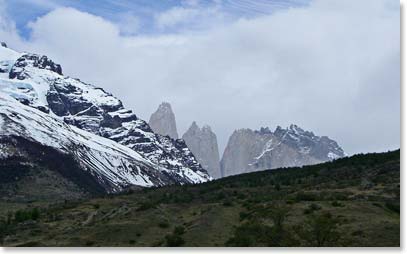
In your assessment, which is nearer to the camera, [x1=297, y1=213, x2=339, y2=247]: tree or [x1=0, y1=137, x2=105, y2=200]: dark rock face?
[x1=297, y1=213, x2=339, y2=247]: tree

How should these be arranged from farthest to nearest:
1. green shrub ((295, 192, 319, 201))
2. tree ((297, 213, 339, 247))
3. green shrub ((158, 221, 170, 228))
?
green shrub ((295, 192, 319, 201))
green shrub ((158, 221, 170, 228))
tree ((297, 213, 339, 247))

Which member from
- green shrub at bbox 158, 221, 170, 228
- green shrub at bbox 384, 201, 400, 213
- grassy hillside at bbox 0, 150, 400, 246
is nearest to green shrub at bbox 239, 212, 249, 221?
grassy hillside at bbox 0, 150, 400, 246

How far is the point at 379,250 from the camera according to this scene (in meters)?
16.6

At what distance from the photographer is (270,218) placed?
28.9m

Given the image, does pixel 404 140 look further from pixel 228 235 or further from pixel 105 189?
pixel 105 189

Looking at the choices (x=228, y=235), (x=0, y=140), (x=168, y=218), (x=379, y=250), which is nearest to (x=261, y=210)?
(x=168, y=218)

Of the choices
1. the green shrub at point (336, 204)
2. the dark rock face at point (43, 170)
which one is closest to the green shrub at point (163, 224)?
the green shrub at point (336, 204)

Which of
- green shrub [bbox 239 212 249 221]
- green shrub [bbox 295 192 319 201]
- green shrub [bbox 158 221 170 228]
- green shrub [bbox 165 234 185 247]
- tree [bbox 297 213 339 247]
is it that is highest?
green shrub [bbox 295 192 319 201]

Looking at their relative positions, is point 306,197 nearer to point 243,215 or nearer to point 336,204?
point 336,204

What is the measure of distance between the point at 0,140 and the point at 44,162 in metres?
14.7

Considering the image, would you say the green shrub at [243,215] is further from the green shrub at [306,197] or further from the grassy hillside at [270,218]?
the green shrub at [306,197]

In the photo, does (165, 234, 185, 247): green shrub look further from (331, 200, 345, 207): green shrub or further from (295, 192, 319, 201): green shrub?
(295, 192, 319, 201): green shrub

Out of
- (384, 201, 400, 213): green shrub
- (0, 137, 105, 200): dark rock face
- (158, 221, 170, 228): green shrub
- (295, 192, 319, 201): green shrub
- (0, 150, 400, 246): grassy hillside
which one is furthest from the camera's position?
(0, 137, 105, 200): dark rock face

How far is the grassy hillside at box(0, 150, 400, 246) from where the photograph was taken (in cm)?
2108
